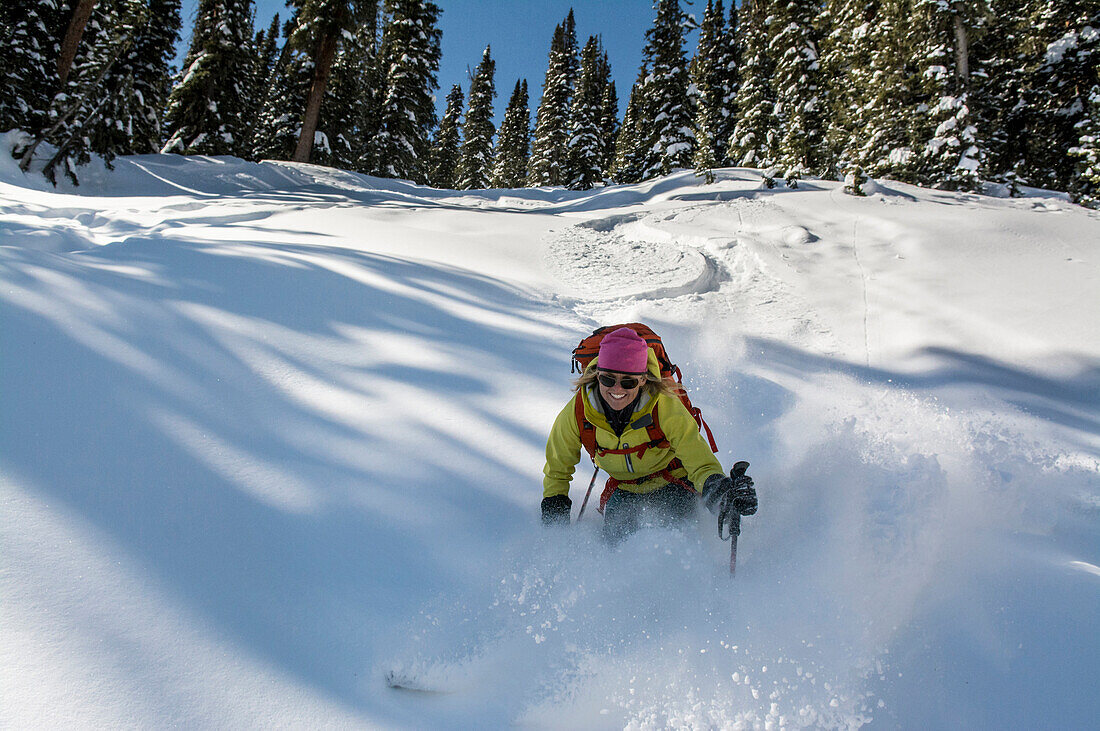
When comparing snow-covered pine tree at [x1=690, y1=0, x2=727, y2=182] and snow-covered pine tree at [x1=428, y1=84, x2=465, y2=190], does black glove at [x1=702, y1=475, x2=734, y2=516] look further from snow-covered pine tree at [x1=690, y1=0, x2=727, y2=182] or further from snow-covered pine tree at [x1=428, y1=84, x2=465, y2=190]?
snow-covered pine tree at [x1=428, y1=84, x2=465, y2=190]

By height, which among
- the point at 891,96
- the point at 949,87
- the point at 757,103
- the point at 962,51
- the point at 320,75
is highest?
the point at 320,75

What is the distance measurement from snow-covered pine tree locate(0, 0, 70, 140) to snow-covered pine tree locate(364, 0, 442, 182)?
Answer: 11583 millimetres

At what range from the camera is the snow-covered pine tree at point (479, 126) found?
133 feet

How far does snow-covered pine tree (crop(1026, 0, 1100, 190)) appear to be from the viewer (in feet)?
Answer: 52.5

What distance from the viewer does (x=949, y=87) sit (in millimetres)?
14242

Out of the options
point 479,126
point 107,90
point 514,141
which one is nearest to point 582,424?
point 107,90

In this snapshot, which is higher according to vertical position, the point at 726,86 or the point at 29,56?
the point at 726,86

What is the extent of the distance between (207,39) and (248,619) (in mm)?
26602

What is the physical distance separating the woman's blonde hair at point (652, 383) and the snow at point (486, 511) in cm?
77

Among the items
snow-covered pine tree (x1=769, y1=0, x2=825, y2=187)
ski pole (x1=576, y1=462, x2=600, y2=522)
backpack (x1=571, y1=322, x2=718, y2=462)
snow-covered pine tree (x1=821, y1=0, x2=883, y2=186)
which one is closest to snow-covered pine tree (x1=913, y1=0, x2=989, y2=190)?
snow-covered pine tree (x1=821, y1=0, x2=883, y2=186)

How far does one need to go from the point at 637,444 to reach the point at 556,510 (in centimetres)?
56

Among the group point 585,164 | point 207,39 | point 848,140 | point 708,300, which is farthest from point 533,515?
point 585,164

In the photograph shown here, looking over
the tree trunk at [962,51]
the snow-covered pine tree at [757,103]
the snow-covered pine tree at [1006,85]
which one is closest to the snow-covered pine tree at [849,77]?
the tree trunk at [962,51]

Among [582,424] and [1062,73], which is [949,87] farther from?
[582,424]
